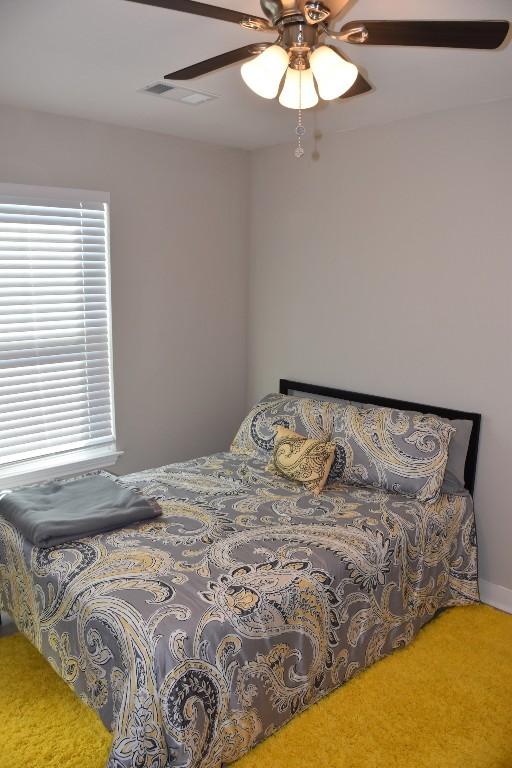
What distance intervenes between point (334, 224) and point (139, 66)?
1566mm

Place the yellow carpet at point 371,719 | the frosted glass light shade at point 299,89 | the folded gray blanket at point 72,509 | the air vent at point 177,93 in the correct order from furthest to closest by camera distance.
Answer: the air vent at point 177,93
the folded gray blanket at point 72,509
the yellow carpet at point 371,719
the frosted glass light shade at point 299,89

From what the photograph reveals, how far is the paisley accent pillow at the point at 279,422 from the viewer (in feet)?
10.7

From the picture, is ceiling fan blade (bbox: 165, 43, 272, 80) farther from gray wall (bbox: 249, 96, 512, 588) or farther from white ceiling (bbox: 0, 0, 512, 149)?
gray wall (bbox: 249, 96, 512, 588)

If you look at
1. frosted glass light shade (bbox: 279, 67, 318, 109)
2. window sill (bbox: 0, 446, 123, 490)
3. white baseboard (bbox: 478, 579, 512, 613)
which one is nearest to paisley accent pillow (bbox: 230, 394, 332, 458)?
window sill (bbox: 0, 446, 123, 490)

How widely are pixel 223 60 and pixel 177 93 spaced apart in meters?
1.07

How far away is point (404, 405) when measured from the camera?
3285 mm

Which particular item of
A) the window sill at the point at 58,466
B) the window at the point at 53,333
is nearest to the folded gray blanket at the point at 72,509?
the window sill at the point at 58,466

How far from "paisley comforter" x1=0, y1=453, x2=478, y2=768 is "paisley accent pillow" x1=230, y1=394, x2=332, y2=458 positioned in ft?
1.33

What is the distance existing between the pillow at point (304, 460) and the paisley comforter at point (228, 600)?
0.09 metres

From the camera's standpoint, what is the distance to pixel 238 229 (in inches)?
159

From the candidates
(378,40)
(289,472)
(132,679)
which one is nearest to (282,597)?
(132,679)

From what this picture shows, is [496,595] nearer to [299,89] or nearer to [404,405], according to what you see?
[404,405]

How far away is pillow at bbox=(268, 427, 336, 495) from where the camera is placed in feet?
9.74

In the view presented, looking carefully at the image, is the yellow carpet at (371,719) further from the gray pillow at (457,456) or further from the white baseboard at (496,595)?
the gray pillow at (457,456)
